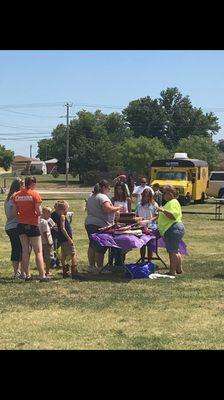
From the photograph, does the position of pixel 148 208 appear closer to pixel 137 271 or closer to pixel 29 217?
pixel 137 271

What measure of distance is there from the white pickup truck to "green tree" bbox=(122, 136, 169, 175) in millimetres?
35277

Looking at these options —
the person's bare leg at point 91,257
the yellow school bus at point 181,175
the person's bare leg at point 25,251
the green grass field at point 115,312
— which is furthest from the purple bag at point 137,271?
the yellow school bus at point 181,175

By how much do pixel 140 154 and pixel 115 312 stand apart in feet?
195

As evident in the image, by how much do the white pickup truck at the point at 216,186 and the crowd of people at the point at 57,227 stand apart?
18.7m

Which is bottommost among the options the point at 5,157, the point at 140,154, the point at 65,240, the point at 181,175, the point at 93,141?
the point at 65,240

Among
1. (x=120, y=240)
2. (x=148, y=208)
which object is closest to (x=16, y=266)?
(x=120, y=240)

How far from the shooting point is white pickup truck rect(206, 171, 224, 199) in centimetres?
2808

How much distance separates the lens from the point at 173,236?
9023mm

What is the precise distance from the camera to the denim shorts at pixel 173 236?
9.02 meters

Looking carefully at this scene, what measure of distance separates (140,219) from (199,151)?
58.4 m

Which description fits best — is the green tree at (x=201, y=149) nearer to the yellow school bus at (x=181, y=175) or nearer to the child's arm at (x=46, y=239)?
the yellow school bus at (x=181, y=175)
